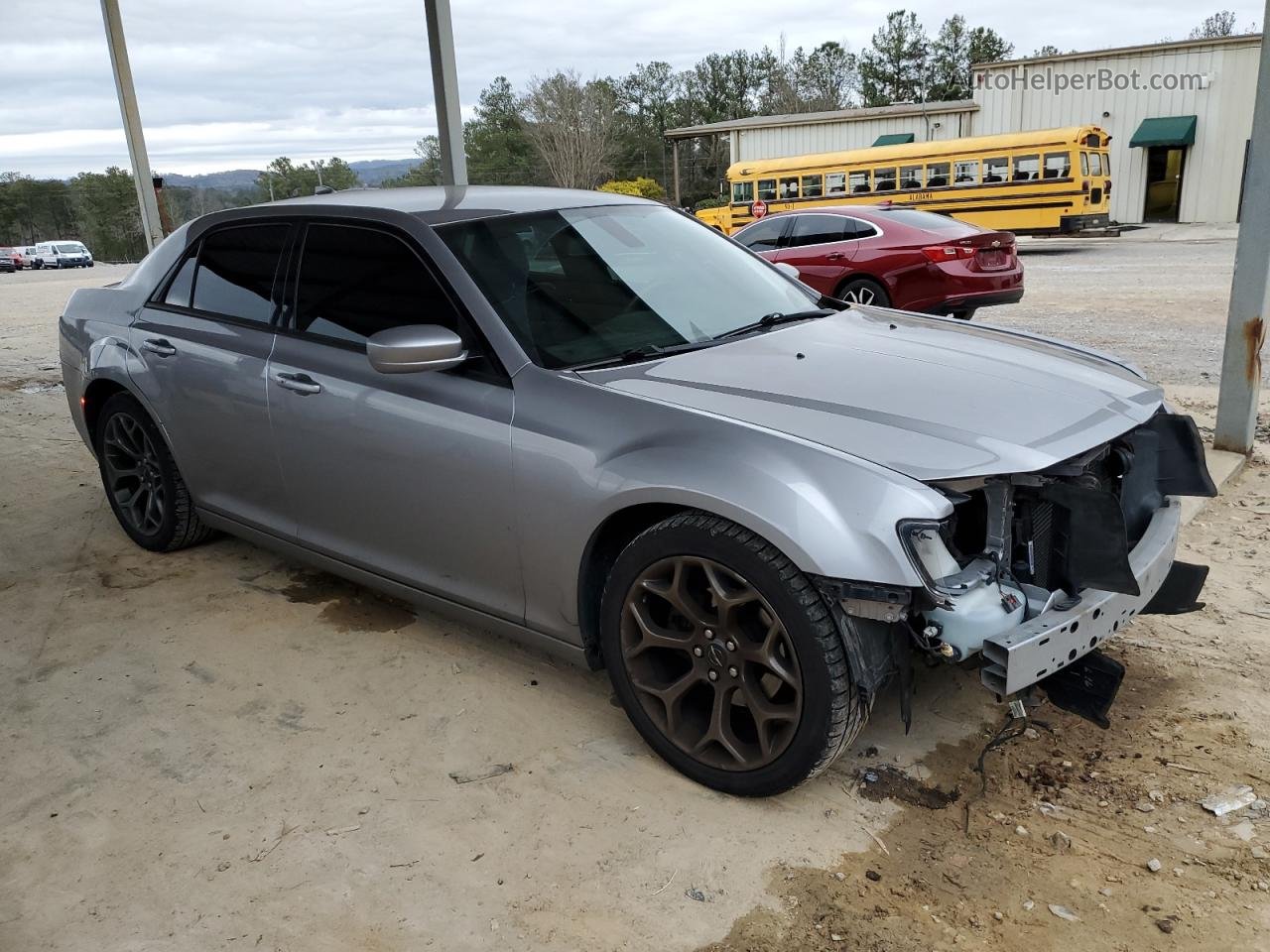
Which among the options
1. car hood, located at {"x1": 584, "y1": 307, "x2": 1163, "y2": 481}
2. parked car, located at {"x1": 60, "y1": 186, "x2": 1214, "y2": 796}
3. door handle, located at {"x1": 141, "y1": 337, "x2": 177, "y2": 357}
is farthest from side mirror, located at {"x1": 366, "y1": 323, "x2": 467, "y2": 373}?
door handle, located at {"x1": 141, "y1": 337, "x2": 177, "y2": 357}

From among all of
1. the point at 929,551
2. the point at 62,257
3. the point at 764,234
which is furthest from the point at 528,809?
the point at 62,257

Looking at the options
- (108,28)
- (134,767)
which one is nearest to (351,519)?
(134,767)

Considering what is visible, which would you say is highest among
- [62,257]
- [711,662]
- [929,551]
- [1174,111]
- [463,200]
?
[1174,111]

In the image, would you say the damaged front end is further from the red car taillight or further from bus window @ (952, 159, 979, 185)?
bus window @ (952, 159, 979, 185)

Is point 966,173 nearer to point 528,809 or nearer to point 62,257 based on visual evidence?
point 528,809

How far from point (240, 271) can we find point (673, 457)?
2310 millimetres

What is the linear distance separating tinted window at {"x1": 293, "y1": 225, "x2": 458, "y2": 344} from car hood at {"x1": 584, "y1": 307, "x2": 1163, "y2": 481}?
729 millimetres

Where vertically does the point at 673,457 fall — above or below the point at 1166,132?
below

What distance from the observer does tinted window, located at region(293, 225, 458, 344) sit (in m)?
3.28

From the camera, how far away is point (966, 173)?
70.9ft

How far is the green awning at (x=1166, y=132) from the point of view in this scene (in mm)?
28844

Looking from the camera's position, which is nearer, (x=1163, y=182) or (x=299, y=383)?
(x=299, y=383)

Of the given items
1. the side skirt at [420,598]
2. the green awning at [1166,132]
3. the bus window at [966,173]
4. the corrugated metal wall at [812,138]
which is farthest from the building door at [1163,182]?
the side skirt at [420,598]

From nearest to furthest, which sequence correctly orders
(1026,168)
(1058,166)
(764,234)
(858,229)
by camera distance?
(858,229) → (764,234) → (1058,166) → (1026,168)
